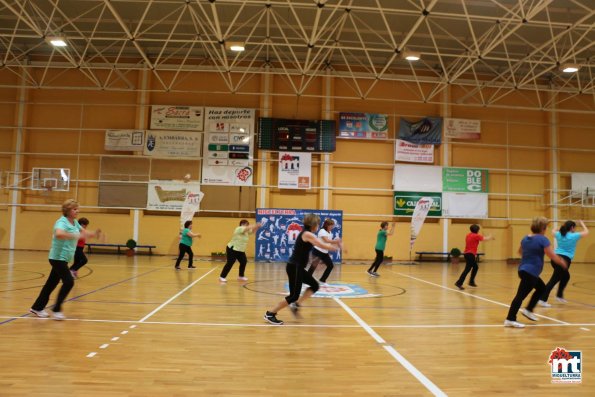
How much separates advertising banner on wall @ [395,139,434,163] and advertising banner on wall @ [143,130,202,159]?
962cm

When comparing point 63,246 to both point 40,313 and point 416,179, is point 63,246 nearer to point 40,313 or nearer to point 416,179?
point 40,313

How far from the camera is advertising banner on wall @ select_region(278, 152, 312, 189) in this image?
20484 mm

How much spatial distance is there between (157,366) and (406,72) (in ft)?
67.9

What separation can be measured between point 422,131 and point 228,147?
9.52 meters

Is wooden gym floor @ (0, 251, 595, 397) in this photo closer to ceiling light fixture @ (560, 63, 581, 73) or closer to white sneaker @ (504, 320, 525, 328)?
white sneaker @ (504, 320, 525, 328)

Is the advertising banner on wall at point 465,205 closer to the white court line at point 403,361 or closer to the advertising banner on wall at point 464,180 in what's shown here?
the advertising banner on wall at point 464,180

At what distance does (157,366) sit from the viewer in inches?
166

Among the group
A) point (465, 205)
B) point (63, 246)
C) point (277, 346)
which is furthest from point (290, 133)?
point (277, 346)

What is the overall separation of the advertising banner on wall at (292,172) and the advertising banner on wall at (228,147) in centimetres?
147

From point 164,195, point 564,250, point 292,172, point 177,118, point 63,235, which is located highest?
point 177,118

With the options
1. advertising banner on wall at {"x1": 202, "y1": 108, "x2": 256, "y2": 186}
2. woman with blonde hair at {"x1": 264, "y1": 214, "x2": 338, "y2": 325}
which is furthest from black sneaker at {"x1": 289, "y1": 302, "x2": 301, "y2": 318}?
advertising banner on wall at {"x1": 202, "y1": 108, "x2": 256, "y2": 186}

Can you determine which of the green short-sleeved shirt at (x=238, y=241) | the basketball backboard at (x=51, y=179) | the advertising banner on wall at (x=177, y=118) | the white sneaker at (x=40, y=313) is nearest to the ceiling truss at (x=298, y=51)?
the advertising banner on wall at (x=177, y=118)

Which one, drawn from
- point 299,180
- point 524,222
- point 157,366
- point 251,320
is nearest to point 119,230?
point 299,180

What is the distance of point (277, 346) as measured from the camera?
5016 mm
